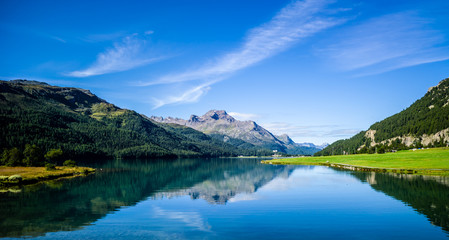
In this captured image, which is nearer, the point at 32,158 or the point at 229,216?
the point at 229,216

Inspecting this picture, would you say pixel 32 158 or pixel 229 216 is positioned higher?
pixel 32 158

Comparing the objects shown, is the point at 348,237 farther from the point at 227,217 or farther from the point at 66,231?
the point at 66,231

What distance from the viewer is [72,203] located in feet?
143

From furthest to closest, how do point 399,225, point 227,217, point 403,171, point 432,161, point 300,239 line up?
point 432,161 → point 403,171 → point 227,217 → point 399,225 → point 300,239

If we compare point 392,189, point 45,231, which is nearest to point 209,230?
point 45,231

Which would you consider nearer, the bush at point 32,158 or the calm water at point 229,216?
the calm water at point 229,216

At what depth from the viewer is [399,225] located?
29.7 metres

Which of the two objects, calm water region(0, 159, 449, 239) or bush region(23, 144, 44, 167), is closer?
calm water region(0, 159, 449, 239)

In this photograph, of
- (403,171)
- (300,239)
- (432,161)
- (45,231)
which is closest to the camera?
(300,239)

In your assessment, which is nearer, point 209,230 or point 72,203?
point 209,230

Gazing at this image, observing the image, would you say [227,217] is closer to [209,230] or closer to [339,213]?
[209,230]

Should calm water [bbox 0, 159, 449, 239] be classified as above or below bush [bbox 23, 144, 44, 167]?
below

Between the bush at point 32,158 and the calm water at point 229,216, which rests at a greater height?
the bush at point 32,158

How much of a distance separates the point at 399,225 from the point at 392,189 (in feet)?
98.7
